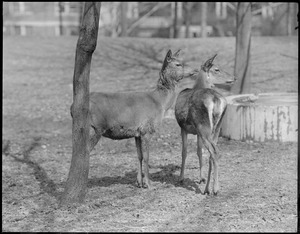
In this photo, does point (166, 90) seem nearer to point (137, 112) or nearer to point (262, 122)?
point (137, 112)

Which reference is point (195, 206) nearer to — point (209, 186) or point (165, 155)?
point (209, 186)

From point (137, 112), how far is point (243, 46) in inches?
264

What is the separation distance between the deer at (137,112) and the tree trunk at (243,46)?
571 centimetres

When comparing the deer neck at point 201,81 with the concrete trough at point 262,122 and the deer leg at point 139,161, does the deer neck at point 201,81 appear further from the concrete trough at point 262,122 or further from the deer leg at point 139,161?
the concrete trough at point 262,122

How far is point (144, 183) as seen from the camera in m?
8.40

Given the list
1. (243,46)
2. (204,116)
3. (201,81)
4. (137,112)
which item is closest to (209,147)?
(204,116)

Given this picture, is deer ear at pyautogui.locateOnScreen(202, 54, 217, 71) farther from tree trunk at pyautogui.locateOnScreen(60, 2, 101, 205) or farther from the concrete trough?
tree trunk at pyautogui.locateOnScreen(60, 2, 101, 205)

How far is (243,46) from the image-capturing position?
14.3 metres

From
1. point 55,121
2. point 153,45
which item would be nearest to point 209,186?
point 55,121

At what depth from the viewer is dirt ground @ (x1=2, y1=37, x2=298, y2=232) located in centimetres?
681

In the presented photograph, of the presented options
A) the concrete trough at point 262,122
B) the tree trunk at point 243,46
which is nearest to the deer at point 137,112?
the concrete trough at point 262,122

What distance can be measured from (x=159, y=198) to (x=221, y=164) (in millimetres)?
2195

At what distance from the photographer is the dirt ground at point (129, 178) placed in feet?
22.4

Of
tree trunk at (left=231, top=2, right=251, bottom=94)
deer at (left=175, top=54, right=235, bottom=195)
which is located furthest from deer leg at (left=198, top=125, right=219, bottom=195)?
tree trunk at (left=231, top=2, right=251, bottom=94)
